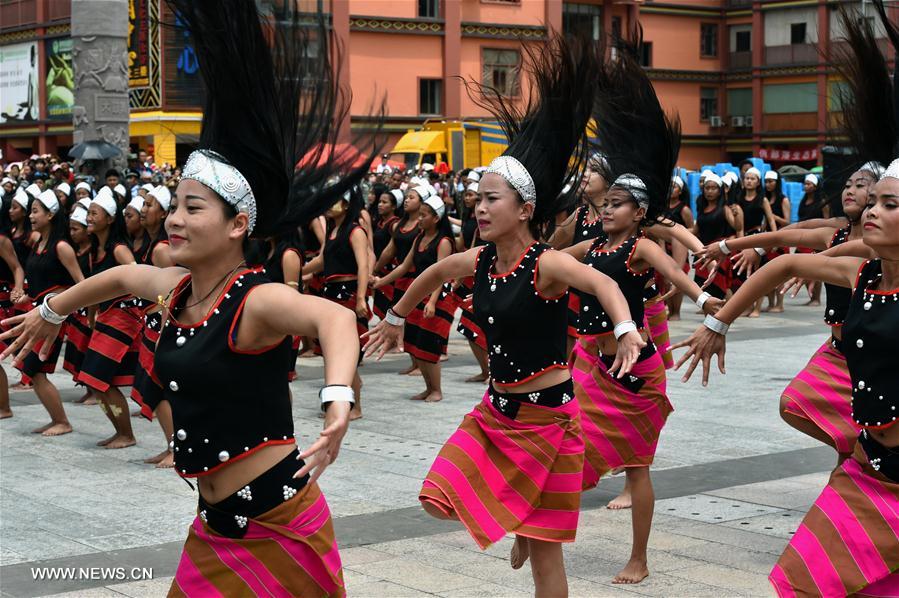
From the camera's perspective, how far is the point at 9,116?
43.9 m

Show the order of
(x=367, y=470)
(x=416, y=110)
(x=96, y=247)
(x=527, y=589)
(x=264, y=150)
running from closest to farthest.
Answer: (x=264, y=150) < (x=527, y=589) < (x=367, y=470) < (x=96, y=247) < (x=416, y=110)

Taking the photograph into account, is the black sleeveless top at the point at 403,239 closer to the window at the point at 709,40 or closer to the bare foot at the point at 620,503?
the bare foot at the point at 620,503

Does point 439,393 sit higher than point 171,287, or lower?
lower

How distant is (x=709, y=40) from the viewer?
181 ft

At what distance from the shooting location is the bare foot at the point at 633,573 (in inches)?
236

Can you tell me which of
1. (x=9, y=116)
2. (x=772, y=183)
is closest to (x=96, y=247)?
(x=772, y=183)

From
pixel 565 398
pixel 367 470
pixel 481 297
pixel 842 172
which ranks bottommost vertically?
pixel 367 470

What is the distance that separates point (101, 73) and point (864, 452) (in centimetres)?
1635

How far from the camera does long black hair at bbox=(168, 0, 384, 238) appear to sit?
4113 mm

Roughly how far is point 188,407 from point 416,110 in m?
38.6

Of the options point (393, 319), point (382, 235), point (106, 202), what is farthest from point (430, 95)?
→ point (393, 319)

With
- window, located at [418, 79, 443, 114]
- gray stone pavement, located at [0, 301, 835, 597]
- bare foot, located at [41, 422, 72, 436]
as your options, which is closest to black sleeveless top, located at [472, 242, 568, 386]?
gray stone pavement, located at [0, 301, 835, 597]

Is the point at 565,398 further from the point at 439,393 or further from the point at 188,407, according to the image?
the point at 439,393

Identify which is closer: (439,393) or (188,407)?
(188,407)
